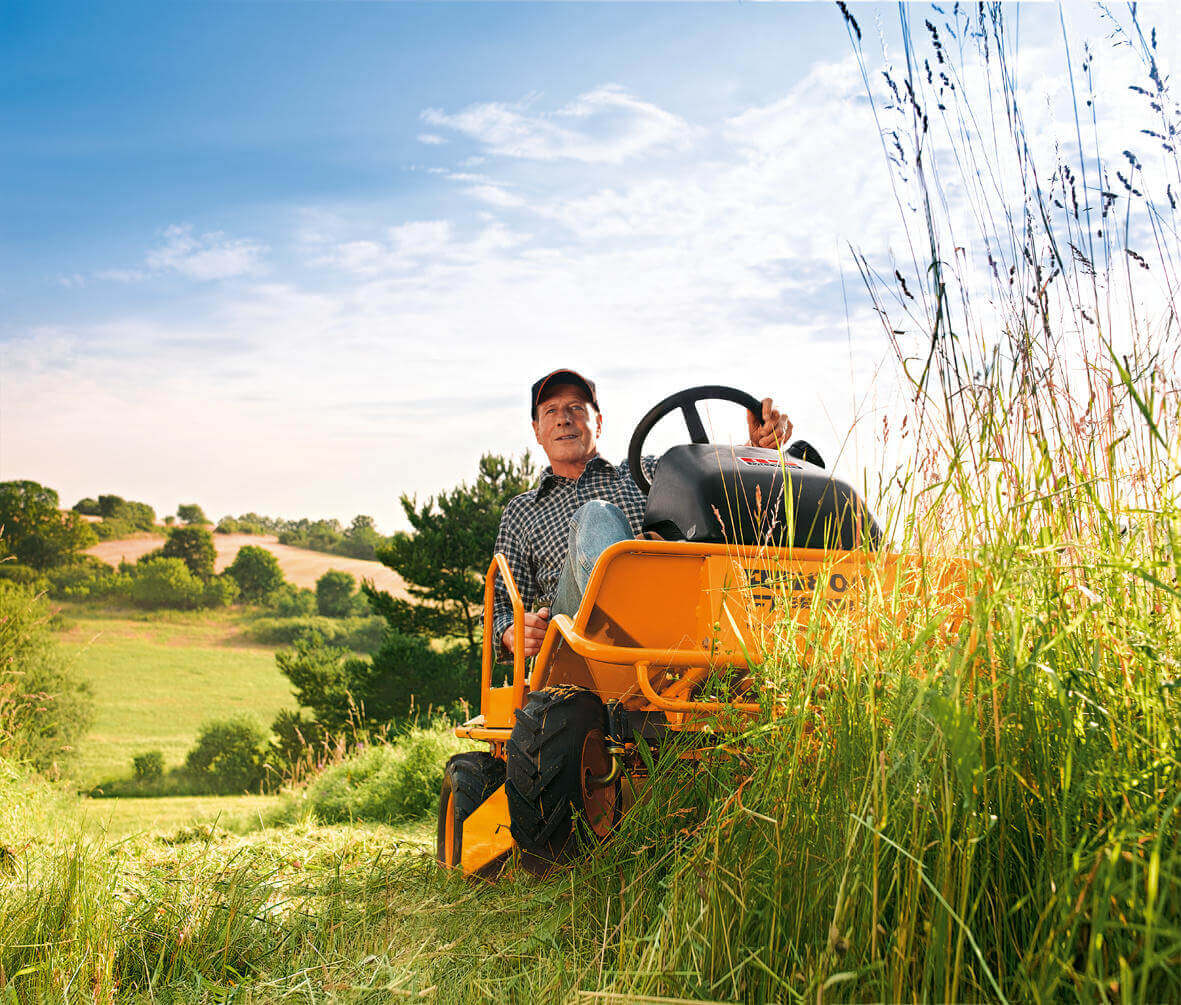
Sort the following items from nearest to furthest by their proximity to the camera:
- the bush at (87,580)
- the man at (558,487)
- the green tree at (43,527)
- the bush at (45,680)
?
the man at (558,487), the bush at (45,680), the green tree at (43,527), the bush at (87,580)

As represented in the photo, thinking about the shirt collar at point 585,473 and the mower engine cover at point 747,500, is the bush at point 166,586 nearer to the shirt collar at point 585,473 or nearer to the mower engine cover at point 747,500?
the shirt collar at point 585,473

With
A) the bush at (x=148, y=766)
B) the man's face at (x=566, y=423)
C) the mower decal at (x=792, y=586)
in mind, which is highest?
the man's face at (x=566, y=423)

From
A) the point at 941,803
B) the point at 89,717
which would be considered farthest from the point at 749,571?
the point at 89,717

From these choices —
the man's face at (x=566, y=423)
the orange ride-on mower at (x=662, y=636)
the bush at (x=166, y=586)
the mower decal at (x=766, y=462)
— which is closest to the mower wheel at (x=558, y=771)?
the orange ride-on mower at (x=662, y=636)

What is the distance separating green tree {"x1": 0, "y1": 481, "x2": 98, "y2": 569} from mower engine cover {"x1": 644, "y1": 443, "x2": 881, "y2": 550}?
42.6 m

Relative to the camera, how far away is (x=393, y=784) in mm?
8617

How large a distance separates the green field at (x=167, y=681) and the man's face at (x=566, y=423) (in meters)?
27.6

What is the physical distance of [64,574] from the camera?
45.2 metres

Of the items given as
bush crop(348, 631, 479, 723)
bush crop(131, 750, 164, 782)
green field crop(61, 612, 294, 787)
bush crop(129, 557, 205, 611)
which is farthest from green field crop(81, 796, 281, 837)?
bush crop(129, 557, 205, 611)

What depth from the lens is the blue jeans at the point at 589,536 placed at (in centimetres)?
295

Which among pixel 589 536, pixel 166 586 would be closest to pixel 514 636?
pixel 589 536

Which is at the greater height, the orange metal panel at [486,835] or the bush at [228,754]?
the orange metal panel at [486,835]

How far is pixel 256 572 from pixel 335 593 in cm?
628

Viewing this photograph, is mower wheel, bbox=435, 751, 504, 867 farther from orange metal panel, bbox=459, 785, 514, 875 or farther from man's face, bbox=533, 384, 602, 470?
man's face, bbox=533, 384, 602, 470
